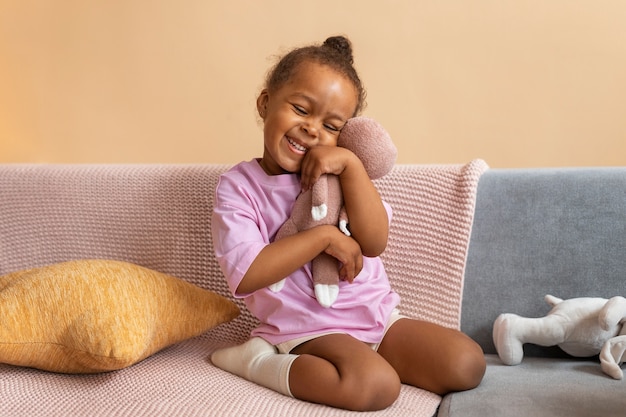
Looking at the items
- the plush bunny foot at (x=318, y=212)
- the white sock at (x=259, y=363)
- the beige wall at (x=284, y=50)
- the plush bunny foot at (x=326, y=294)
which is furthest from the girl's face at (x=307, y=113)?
the beige wall at (x=284, y=50)

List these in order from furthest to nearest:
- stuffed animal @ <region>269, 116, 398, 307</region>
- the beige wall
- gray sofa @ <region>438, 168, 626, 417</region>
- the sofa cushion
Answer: the beige wall, gray sofa @ <region>438, 168, 626, 417</region>, stuffed animal @ <region>269, 116, 398, 307</region>, the sofa cushion

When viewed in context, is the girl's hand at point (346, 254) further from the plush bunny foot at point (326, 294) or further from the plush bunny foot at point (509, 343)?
the plush bunny foot at point (509, 343)

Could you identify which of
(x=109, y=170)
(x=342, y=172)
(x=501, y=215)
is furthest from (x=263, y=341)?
(x=109, y=170)

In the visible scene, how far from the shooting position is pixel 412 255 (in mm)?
1604

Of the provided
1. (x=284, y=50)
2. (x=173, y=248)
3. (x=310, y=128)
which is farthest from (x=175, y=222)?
(x=284, y=50)

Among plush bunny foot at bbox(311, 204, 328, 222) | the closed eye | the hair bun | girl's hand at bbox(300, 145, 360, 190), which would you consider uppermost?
the hair bun

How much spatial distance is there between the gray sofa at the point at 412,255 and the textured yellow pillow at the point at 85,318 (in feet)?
0.14

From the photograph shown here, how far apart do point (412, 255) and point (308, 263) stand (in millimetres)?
269

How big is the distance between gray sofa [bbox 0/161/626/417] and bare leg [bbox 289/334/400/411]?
23 mm

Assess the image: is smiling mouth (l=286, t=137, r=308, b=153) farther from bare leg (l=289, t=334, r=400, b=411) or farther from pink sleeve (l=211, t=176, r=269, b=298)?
bare leg (l=289, t=334, r=400, b=411)

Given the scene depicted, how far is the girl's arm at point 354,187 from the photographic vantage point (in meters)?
1.39

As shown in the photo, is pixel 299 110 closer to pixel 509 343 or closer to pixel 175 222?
pixel 175 222

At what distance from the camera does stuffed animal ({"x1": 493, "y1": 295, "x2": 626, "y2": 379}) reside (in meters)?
1.37

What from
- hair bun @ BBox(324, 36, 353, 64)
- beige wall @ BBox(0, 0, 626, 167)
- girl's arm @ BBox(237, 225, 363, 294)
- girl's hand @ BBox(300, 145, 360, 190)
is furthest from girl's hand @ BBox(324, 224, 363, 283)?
beige wall @ BBox(0, 0, 626, 167)
